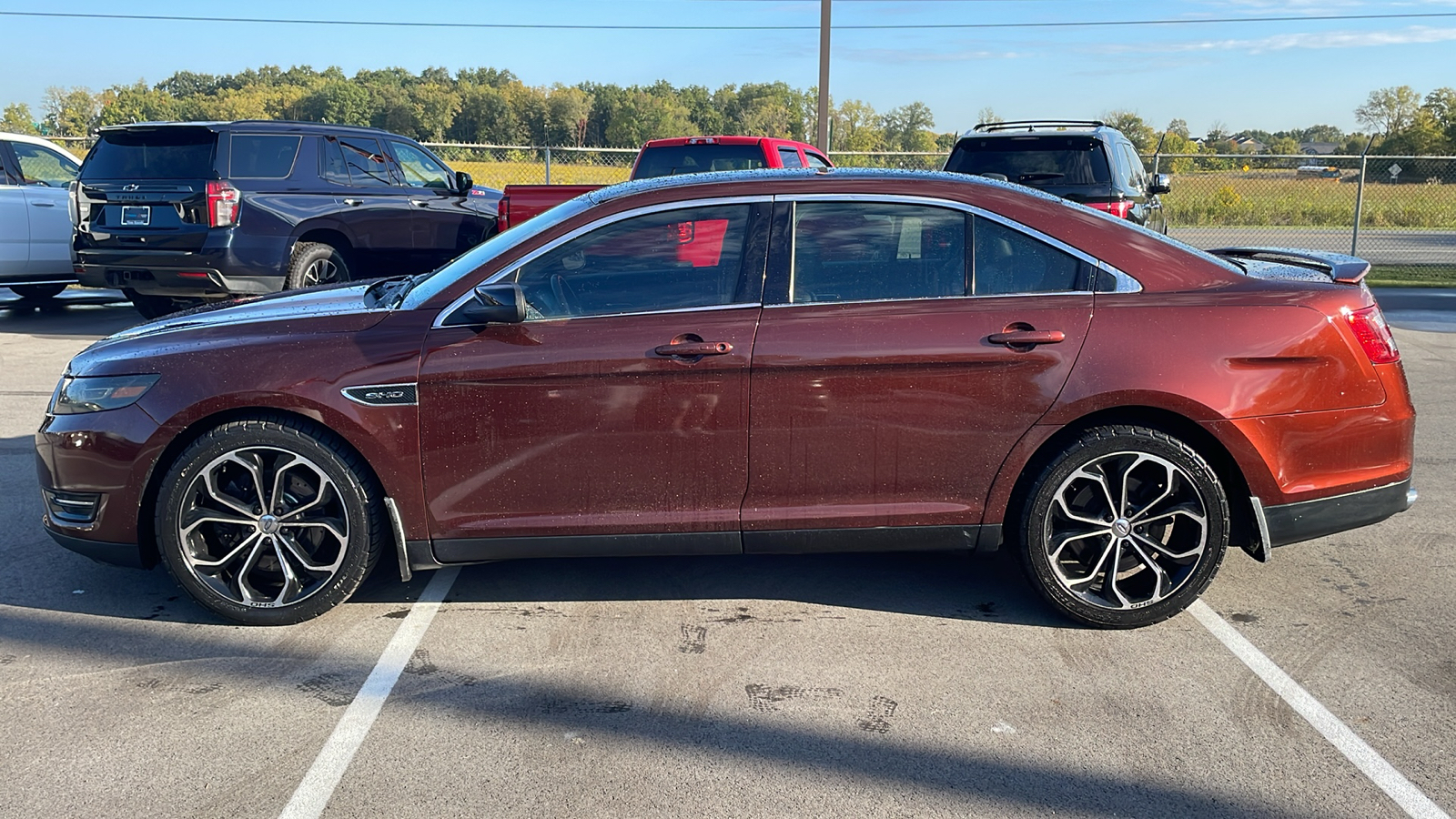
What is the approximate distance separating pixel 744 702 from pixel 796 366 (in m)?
1.16

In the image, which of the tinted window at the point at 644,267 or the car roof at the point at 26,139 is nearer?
the tinted window at the point at 644,267

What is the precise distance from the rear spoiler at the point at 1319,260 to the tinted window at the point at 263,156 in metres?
8.26

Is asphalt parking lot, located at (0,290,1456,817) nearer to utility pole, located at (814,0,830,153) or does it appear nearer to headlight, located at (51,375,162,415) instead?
headlight, located at (51,375,162,415)

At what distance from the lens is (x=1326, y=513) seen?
13.3ft

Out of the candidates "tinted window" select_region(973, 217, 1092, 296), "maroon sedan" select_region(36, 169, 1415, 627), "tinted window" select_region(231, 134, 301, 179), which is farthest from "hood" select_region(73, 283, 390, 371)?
"tinted window" select_region(231, 134, 301, 179)

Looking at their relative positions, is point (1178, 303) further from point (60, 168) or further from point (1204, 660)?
point (60, 168)

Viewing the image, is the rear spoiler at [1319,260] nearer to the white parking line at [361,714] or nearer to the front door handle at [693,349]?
the front door handle at [693,349]

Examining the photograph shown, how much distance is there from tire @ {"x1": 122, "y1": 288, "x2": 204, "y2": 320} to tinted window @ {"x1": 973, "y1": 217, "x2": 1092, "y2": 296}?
376 inches

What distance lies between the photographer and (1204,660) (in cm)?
380

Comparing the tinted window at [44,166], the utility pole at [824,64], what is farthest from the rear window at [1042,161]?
the tinted window at [44,166]

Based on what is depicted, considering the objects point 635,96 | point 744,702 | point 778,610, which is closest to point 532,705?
point 744,702

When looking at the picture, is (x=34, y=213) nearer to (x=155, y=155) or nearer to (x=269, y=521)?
(x=155, y=155)

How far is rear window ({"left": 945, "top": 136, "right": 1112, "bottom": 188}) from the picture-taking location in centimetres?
1029

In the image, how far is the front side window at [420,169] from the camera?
11156mm
